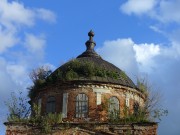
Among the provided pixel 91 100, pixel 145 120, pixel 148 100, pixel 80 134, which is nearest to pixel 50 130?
pixel 80 134

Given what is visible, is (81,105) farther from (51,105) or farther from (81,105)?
(51,105)

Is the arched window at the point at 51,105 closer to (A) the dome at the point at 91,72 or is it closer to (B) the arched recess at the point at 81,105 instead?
(A) the dome at the point at 91,72

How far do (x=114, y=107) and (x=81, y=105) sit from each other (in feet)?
6.12

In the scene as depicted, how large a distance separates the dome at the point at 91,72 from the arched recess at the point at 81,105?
0.96 m

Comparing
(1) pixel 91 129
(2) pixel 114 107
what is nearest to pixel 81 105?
(2) pixel 114 107

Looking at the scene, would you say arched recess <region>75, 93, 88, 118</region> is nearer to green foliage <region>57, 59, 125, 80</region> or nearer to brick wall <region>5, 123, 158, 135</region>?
green foliage <region>57, 59, 125, 80</region>

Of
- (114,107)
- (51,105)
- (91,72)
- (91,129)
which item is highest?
(91,72)

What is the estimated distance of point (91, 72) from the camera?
80.1 feet

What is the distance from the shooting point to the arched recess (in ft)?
76.7

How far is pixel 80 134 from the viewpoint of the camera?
21.3m

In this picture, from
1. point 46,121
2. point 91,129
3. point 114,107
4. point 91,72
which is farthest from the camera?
point 91,72

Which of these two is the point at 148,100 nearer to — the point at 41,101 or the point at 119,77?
the point at 119,77

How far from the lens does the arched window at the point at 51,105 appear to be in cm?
2416

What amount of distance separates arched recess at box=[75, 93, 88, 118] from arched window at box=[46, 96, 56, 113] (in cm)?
146
